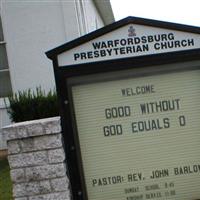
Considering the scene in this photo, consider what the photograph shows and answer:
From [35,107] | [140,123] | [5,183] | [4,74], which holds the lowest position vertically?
[5,183]

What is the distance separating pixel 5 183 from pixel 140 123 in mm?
4234

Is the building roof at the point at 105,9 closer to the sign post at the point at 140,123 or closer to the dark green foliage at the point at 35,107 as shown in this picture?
the dark green foliage at the point at 35,107

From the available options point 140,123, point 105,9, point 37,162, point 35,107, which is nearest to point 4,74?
point 35,107

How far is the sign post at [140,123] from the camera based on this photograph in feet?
16.0

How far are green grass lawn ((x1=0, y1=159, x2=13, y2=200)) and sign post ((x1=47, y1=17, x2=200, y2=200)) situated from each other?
283 cm

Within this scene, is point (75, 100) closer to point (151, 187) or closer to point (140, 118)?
point (140, 118)

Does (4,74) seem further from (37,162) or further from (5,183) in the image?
(37,162)

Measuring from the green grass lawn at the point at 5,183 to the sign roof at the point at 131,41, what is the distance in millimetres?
3265

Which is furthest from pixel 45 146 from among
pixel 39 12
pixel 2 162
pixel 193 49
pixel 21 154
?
pixel 39 12

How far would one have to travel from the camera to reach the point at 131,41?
16.0ft

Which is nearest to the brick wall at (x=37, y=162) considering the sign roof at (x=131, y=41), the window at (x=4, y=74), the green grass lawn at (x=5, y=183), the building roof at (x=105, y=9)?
the sign roof at (x=131, y=41)

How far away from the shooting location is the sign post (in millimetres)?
4883

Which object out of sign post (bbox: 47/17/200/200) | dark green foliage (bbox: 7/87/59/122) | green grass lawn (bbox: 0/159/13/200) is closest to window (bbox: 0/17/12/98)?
green grass lawn (bbox: 0/159/13/200)

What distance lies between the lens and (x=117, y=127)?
497 centimetres
